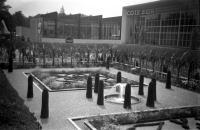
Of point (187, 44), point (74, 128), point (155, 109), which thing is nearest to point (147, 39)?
point (187, 44)

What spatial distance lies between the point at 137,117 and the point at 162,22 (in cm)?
3531

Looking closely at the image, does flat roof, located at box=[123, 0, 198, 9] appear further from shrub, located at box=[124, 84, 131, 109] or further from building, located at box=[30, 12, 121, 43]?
shrub, located at box=[124, 84, 131, 109]

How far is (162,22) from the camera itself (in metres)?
43.2

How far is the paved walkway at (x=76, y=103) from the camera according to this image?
10062 mm

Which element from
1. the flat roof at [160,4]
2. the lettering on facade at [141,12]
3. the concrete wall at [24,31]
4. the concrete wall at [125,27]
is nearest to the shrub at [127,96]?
the flat roof at [160,4]

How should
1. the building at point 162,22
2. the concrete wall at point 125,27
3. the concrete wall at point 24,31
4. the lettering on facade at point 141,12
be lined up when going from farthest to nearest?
the concrete wall at point 24,31 < the concrete wall at point 125,27 < the lettering on facade at point 141,12 < the building at point 162,22

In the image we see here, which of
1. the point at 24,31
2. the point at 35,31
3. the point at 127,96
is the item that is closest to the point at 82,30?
the point at 35,31

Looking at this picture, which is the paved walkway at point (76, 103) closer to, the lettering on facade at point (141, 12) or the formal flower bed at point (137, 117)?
the formal flower bed at point (137, 117)

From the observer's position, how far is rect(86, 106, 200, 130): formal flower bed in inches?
373

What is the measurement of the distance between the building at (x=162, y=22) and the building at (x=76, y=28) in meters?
6.18

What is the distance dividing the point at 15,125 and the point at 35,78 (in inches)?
578

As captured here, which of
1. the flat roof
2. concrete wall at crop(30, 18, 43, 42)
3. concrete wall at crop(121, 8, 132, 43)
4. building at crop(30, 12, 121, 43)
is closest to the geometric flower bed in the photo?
the flat roof

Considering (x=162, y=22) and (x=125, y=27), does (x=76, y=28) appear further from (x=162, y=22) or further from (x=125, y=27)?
(x=162, y=22)

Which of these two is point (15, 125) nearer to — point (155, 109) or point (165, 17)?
point (155, 109)
